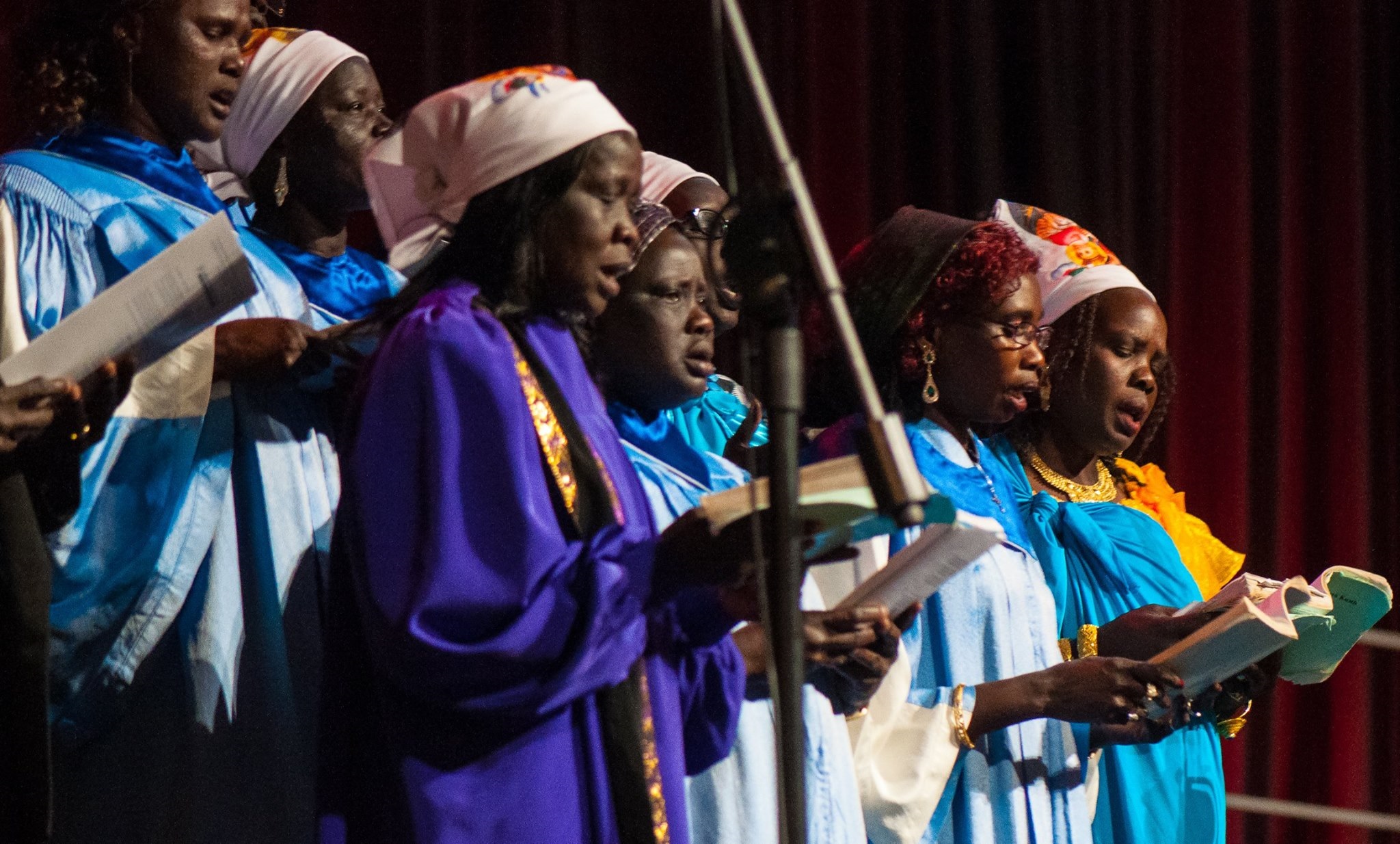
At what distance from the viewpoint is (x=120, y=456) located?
2.43 metres

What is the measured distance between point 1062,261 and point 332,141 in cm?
173

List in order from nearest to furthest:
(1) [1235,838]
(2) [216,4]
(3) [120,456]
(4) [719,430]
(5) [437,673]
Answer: (5) [437,673] → (3) [120,456] → (2) [216,4] → (4) [719,430] → (1) [1235,838]

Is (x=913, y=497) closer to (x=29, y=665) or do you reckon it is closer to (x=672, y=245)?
(x=29, y=665)

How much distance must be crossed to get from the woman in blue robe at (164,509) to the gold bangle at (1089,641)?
1538 mm

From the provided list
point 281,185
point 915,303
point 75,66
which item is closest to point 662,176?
point 915,303

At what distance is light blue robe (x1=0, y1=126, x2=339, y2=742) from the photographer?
7.88 ft

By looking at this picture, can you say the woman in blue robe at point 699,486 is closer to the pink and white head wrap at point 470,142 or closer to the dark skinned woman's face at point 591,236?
the dark skinned woman's face at point 591,236

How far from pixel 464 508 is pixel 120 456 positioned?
0.70 metres

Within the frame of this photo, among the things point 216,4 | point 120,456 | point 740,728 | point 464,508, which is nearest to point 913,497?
point 464,508

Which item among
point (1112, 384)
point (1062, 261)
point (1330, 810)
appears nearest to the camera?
point (1112, 384)

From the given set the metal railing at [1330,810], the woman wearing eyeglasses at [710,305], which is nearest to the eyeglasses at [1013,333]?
the woman wearing eyeglasses at [710,305]

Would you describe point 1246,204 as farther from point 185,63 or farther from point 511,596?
point 511,596

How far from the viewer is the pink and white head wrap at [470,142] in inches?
86.2

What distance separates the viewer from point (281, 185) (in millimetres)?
2959
